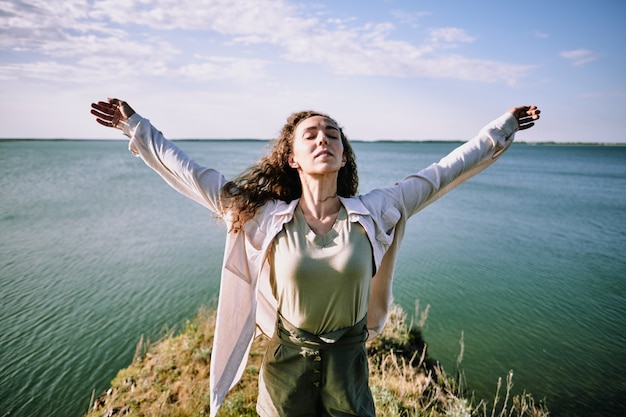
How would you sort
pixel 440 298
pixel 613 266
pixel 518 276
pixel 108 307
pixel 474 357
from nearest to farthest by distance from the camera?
pixel 474 357
pixel 108 307
pixel 440 298
pixel 518 276
pixel 613 266

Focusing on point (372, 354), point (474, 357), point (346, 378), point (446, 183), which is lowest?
point (474, 357)

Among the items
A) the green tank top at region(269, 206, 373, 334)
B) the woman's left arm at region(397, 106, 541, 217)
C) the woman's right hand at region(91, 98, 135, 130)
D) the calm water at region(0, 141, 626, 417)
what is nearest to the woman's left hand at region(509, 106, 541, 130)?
the woman's left arm at region(397, 106, 541, 217)

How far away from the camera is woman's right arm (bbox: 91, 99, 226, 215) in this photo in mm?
2152

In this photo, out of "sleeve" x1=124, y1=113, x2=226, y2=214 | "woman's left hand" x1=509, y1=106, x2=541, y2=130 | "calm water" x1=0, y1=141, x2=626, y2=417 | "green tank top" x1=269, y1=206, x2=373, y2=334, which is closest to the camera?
"green tank top" x1=269, y1=206, x2=373, y2=334

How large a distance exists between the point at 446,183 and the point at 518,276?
33.5ft

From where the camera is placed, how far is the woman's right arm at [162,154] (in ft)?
7.06

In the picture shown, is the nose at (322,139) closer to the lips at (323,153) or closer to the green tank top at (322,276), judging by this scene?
the lips at (323,153)

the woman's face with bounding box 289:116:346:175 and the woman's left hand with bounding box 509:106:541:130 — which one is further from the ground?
the woman's left hand with bounding box 509:106:541:130

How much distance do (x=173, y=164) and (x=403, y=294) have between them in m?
8.26

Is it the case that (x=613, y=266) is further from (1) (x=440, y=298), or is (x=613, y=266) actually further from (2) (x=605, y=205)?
(2) (x=605, y=205)

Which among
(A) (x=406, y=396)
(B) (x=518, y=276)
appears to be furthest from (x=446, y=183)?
(B) (x=518, y=276)

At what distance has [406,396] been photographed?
452 cm

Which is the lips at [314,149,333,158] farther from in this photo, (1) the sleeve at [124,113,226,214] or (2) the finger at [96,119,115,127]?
(2) the finger at [96,119,115,127]

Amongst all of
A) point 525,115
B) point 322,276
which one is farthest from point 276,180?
point 525,115
